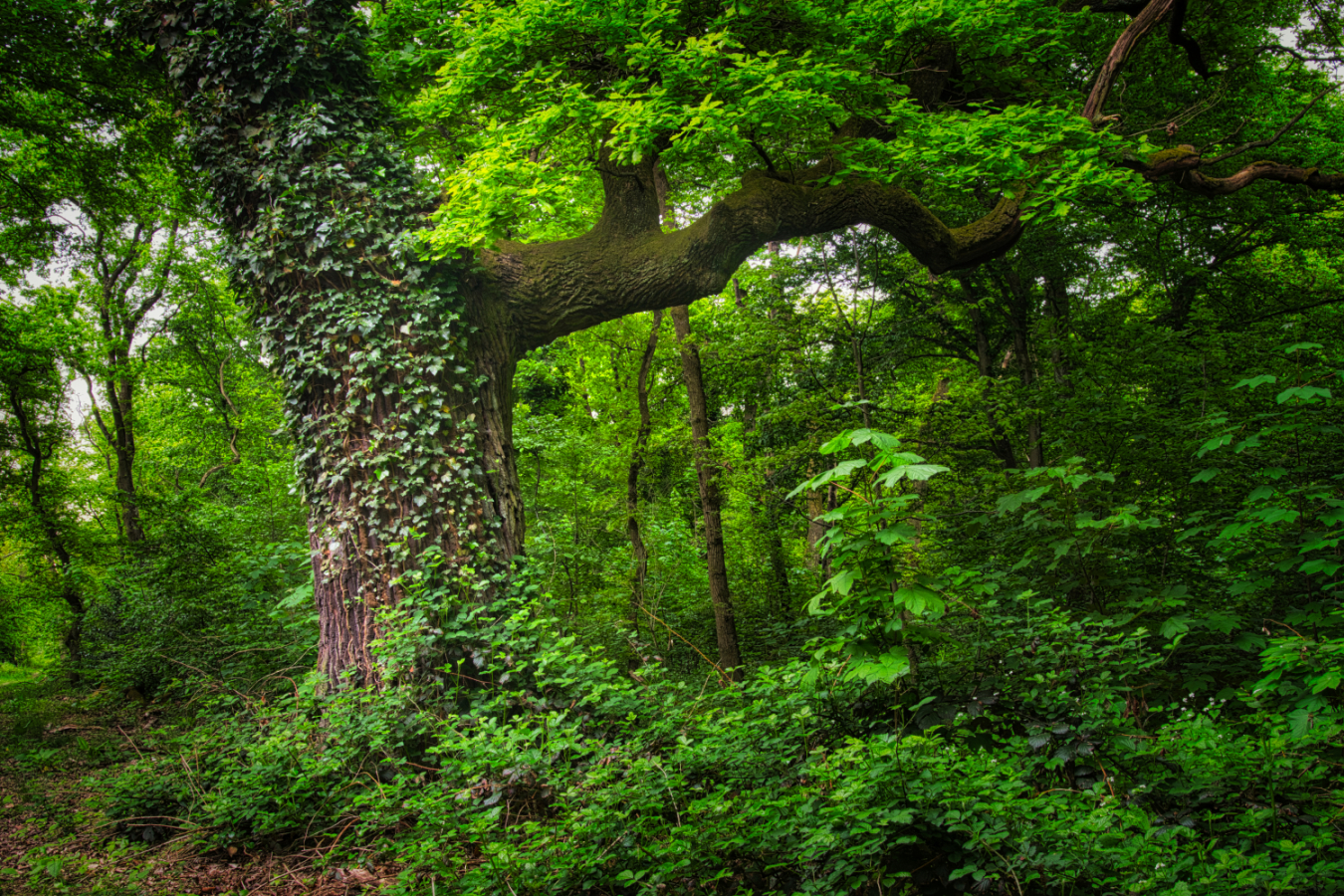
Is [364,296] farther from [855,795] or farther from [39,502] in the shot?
[39,502]

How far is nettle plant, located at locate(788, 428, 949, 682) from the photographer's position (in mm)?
2352

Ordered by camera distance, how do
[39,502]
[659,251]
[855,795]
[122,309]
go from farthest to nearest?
[122,309] → [39,502] → [659,251] → [855,795]

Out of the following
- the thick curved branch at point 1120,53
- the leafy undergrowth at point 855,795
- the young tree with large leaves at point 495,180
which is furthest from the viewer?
the thick curved branch at point 1120,53

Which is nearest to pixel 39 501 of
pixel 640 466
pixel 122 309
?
pixel 122 309

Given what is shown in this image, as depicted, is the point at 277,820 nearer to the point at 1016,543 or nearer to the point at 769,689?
the point at 769,689

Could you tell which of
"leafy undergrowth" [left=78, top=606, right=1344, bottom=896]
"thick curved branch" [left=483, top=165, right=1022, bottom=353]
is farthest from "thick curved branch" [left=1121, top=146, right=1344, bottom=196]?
"leafy undergrowth" [left=78, top=606, right=1344, bottom=896]

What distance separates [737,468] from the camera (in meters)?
9.83

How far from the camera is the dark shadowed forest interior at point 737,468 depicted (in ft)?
8.01

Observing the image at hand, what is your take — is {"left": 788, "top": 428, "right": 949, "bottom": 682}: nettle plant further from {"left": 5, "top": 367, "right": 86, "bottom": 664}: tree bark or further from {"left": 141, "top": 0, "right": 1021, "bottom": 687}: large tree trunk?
{"left": 5, "top": 367, "right": 86, "bottom": 664}: tree bark

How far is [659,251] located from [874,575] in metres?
4.19

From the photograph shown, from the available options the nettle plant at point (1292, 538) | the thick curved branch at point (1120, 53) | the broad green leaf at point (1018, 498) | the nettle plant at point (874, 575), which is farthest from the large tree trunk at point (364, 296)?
the nettle plant at point (1292, 538)

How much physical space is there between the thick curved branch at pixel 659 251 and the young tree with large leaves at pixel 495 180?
2 centimetres

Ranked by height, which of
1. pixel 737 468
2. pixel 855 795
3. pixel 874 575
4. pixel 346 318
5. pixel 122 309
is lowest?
pixel 855 795

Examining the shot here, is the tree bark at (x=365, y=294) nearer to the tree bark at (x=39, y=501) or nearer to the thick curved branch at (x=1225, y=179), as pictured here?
the thick curved branch at (x=1225, y=179)
